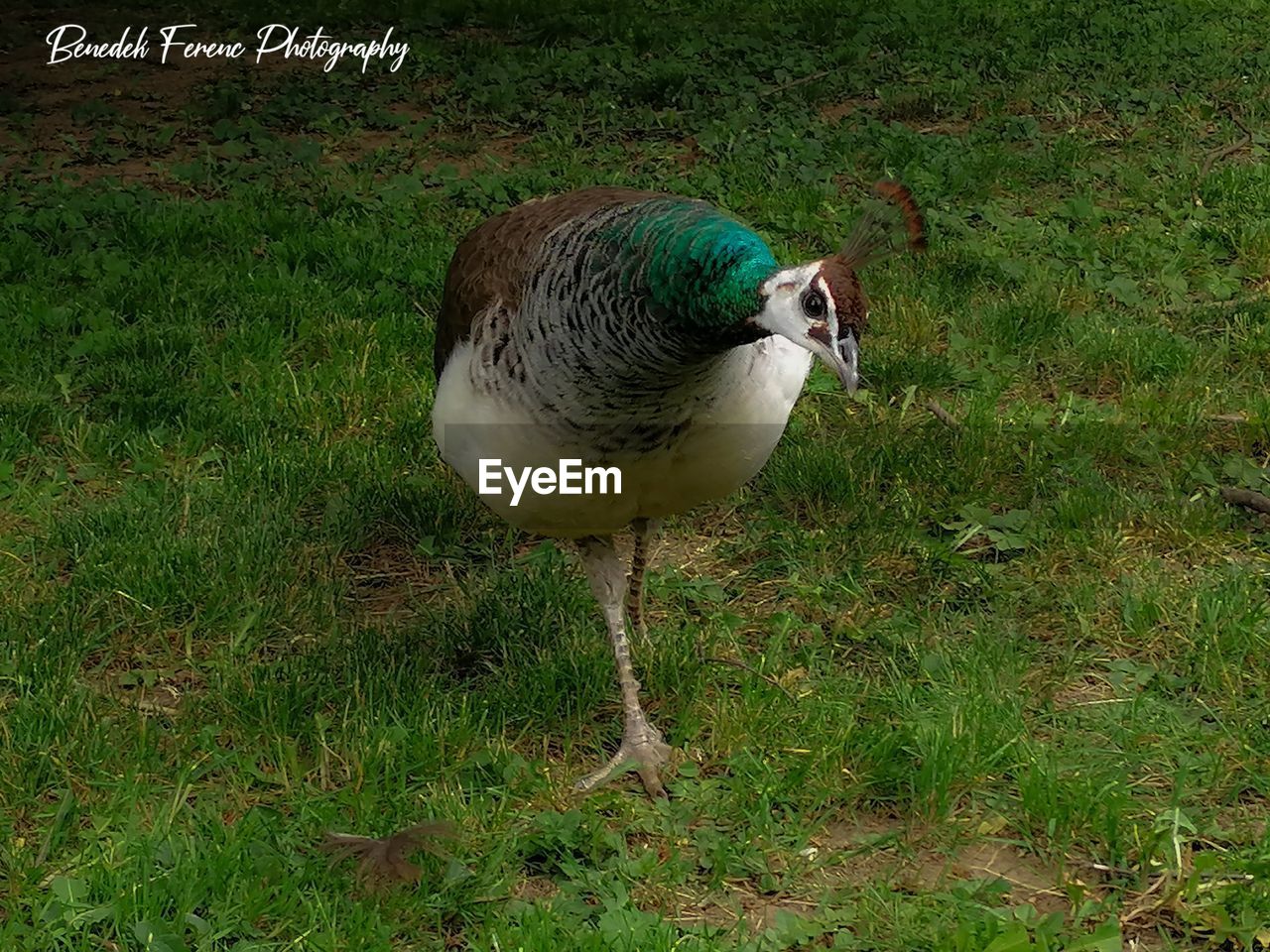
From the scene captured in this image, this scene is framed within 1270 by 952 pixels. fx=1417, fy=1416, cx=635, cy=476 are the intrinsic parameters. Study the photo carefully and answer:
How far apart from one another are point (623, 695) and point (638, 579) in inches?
16.0

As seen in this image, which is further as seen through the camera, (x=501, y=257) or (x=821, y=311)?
(x=501, y=257)

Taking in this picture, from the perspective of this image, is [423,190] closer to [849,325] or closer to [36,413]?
[36,413]

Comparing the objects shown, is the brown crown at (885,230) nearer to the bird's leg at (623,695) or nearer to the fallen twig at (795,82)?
the bird's leg at (623,695)

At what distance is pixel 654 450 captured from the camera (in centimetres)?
298

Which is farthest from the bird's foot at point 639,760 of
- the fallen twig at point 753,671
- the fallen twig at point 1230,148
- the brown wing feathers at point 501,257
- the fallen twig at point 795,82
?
the fallen twig at point 795,82

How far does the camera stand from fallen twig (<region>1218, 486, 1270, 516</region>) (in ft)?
13.5

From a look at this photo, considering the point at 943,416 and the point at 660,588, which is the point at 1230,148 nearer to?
the point at 943,416

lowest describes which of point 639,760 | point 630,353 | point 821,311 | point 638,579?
point 639,760

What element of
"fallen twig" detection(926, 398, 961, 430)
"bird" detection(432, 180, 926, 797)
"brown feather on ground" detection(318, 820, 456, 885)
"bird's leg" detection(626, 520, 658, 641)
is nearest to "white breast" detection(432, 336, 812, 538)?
"bird" detection(432, 180, 926, 797)

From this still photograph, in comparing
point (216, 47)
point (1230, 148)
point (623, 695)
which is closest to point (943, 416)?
point (623, 695)

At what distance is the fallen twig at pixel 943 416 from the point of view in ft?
15.3

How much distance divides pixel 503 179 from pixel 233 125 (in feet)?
5.57

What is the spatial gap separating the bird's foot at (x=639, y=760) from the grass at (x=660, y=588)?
5 cm

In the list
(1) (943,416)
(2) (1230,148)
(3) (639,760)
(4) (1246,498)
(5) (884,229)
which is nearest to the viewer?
(5) (884,229)
